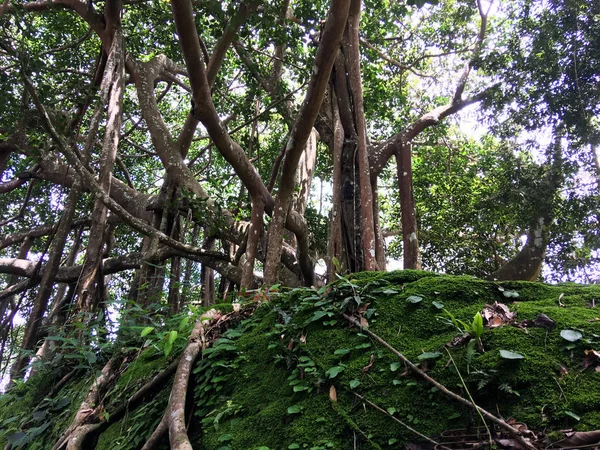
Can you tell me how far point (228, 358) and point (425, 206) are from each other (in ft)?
23.2

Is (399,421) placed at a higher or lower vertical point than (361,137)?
lower

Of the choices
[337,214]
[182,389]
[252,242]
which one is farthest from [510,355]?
[337,214]

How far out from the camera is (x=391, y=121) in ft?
28.4

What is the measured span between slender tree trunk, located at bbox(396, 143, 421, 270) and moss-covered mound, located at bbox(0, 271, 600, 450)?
3.10m

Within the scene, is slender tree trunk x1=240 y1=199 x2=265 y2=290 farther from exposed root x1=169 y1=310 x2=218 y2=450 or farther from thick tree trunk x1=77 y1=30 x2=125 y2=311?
exposed root x1=169 y1=310 x2=218 y2=450

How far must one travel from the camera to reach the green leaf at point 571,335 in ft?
4.98

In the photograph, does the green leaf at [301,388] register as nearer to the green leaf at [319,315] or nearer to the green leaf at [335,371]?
the green leaf at [335,371]

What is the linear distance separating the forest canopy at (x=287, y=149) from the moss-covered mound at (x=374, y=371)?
762 millimetres

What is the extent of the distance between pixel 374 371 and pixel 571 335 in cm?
71

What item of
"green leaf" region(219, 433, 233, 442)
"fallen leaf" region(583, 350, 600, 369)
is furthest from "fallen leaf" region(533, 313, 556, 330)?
"green leaf" region(219, 433, 233, 442)

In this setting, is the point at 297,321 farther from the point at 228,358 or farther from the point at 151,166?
the point at 151,166

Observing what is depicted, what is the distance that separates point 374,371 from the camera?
1.69 meters

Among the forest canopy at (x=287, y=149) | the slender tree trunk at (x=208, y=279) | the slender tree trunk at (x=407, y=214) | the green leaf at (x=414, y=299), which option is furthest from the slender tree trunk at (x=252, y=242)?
the green leaf at (x=414, y=299)

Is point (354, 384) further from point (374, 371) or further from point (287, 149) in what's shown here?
point (287, 149)
